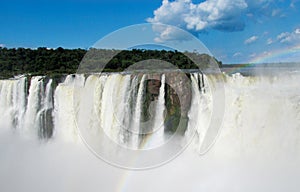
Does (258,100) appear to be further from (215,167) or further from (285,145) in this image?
(215,167)

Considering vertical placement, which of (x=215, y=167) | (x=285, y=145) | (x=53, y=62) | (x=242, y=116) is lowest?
(x=215, y=167)

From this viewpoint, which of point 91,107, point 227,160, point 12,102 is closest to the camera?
point 227,160

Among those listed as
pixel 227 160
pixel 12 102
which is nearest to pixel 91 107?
pixel 227 160

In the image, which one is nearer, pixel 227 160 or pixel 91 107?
pixel 227 160

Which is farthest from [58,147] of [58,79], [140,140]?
[140,140]

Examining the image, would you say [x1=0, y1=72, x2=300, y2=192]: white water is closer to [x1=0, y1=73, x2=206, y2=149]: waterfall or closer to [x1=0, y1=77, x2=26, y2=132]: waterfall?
[x1=0, y1=73, x2=206, y2=149]: waterfall

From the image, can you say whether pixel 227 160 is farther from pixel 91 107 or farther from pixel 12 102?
pixel 12 102

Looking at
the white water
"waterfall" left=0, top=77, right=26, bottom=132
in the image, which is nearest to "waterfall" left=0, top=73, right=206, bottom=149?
"waterfall" left=0, top=77, right=26, bottom=132

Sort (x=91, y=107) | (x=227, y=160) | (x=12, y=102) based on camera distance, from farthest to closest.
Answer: (x=12, y=102) < (x=91, y=107) < (x=227, y=160)

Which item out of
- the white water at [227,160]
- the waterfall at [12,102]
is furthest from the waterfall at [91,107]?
the white water at [227,160]
